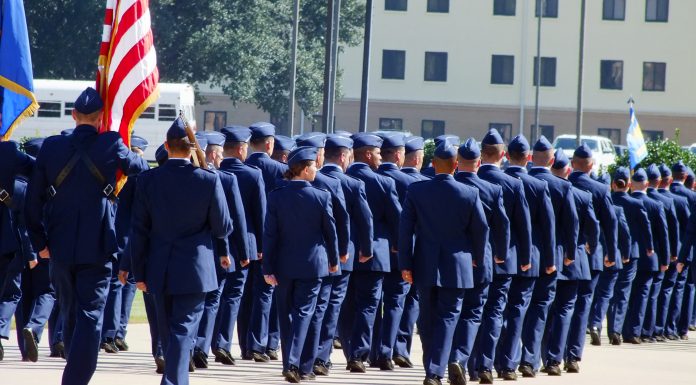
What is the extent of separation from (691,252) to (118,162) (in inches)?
381

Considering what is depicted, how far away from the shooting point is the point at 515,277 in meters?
12.3

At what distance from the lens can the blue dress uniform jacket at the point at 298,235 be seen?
451 inches

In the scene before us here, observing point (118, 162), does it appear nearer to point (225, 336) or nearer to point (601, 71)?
point (225, 336)

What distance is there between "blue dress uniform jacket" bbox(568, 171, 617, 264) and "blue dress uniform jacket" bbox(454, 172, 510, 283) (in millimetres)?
2063

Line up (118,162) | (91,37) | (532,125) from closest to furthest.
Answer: (118,162), (91,37), (532,125)

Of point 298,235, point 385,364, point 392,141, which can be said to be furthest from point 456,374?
point 392,141

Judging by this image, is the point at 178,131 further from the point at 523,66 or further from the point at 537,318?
the point at 523,66

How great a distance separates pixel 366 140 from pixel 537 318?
2.20m

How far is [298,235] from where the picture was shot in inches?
454

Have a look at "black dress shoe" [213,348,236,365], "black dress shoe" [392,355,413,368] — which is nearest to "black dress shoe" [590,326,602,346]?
"black dress shoe" [392,355,413,368]

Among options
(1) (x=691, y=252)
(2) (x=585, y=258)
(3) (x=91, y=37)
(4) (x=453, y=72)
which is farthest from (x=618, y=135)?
(2) (x=585, y=258)

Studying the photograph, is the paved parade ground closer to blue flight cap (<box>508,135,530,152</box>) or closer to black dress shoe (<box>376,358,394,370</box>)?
black dress shoe (<box>376,358,394,370</box>)

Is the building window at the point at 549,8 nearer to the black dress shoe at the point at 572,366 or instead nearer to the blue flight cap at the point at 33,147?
the black dress shoe at the point at 572,366

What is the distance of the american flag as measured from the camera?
10.5 metres
